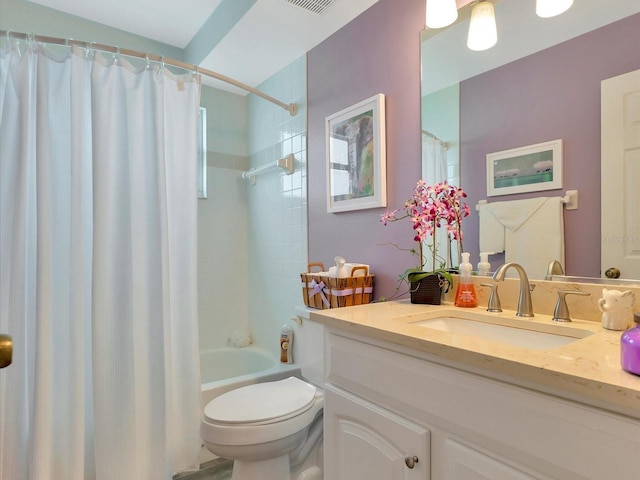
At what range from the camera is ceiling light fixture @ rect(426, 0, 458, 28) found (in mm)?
1265

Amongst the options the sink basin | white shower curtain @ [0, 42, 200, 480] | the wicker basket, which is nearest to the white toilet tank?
the wicker basket

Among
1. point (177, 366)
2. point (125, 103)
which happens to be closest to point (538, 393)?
point (177, 366)

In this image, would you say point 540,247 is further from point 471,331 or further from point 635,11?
Result: point 635,11

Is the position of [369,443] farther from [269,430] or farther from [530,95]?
[530,95]

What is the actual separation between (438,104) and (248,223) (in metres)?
1.74

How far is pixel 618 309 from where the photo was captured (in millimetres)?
846

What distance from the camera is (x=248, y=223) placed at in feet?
9.03

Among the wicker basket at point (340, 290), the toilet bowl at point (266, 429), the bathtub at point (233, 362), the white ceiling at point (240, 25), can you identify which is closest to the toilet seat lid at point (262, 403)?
the toilet bowl at point (266, 429)

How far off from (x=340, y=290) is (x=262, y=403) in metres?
0.54

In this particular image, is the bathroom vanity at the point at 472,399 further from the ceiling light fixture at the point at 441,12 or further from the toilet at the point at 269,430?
the ceiling light fixture at the point at 441,12

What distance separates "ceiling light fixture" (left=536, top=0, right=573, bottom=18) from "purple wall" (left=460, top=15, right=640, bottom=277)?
11cm

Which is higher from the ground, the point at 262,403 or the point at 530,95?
the point at 530,95

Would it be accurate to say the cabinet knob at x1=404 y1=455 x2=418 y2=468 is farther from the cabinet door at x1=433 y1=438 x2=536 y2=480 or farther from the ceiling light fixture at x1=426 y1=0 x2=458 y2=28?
the ceiling light fixture at x1=426 y1=0 x2=458 y2=28

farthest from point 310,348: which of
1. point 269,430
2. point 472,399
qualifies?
point 472,399
